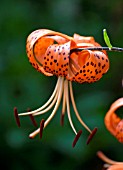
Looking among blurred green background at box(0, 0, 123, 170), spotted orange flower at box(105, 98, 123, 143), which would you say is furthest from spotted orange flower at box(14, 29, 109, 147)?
blurred green background at box(0, 0, 123, 170)

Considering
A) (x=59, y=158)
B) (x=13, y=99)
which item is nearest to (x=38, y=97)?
(x=13, y=99)

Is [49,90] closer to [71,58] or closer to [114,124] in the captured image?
[114,124]

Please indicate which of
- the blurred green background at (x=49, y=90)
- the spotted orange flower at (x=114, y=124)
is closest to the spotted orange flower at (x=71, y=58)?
the spotted orange flower at (x=114, y=124)

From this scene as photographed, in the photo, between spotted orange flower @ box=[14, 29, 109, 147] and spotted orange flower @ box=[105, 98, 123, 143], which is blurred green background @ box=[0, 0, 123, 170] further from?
spotted orange flower @ box=[14, 29, 109, 147]

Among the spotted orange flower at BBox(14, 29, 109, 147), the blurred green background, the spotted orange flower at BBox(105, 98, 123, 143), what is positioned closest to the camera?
the spotted orange flower at BBox(14, 29, 109, 147)

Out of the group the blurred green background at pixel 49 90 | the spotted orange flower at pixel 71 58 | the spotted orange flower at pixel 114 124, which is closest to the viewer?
the spotted orange flower at pixel 71 58

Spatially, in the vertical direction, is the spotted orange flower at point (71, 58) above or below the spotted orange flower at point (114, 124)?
above

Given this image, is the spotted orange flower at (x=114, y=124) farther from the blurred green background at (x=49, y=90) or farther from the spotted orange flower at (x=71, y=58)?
the blurred green background at (x=49, y=90)

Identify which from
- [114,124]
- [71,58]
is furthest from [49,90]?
[71,58]

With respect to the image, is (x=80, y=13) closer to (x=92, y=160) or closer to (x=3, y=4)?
(x=3, y=4)
